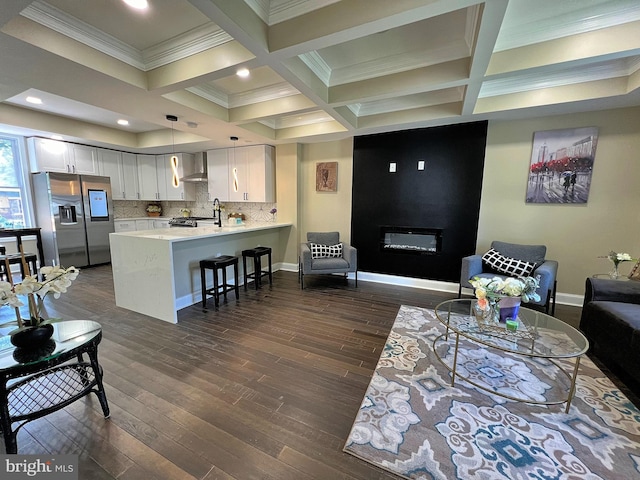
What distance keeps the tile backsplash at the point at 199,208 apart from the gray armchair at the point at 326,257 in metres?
1.35

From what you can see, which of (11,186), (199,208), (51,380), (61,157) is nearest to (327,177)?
(199,208)

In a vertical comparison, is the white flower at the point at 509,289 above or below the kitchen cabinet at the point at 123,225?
below

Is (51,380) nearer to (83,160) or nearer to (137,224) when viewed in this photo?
(83,160)

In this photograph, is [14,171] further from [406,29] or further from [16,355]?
[406,29]

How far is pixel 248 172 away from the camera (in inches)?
203

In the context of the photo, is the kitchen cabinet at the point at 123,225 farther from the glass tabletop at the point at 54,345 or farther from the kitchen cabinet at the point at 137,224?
the glass tabletop at the point at 54,345

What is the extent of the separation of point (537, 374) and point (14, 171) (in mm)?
8271

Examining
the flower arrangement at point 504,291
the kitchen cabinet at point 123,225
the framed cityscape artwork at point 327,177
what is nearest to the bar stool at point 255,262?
the framed cityscape artwork at point 327,177

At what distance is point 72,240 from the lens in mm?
5016

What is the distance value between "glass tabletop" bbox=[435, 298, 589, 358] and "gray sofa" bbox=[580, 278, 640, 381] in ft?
1.19

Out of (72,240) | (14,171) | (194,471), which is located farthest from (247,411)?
(14,171)

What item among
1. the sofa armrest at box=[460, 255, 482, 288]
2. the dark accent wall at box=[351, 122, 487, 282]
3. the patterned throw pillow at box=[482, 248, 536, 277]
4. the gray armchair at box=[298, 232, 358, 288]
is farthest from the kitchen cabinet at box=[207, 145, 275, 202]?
the patterned throw pillow at box=[482, 248, 536, 277]

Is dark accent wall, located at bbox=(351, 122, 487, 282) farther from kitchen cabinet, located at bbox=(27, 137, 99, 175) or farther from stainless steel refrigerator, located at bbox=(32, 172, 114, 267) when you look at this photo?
kitchen cabinet, located at bbox=(27, 137, 99, 175)

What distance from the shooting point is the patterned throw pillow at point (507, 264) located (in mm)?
3227
